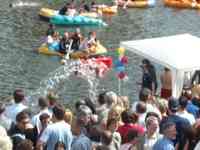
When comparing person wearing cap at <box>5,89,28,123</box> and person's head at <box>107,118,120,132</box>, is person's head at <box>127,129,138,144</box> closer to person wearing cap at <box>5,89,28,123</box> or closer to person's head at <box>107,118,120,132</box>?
person's head at <box>107,118,120,132</box>

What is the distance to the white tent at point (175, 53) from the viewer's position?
13.1 m

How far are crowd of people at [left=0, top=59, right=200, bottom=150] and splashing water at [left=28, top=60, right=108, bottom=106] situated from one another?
7347mm

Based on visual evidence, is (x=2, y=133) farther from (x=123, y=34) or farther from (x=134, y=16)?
(x=134, y=16)

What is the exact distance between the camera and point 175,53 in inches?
535

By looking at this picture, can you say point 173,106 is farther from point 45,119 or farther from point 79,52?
point 79,52

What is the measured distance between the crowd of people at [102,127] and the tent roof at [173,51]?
3145mm

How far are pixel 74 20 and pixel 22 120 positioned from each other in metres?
20.0

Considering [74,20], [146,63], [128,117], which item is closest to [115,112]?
[128,117]

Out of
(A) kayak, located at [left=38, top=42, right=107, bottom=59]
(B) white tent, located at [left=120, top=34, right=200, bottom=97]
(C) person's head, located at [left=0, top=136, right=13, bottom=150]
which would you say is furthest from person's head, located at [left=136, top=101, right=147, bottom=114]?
(A) kayak, located at [left=38, top=42, right=107, bottom=59]

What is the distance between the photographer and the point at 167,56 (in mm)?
13461

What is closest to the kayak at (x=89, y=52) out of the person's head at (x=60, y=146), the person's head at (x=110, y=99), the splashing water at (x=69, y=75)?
the splashing water at (x=69, y=75)

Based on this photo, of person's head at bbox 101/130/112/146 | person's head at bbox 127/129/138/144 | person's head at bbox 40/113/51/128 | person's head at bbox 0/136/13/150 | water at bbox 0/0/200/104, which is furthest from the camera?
water at bbox 0/0/200/104

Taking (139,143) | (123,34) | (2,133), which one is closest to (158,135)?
(139,143)

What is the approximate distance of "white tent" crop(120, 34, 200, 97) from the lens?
1314 cm
